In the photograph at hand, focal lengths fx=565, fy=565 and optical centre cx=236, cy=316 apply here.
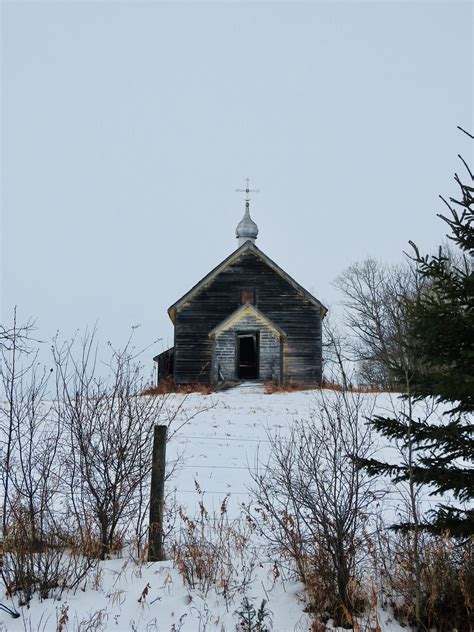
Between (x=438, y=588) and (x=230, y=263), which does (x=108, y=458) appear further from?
(x=230, y=263)

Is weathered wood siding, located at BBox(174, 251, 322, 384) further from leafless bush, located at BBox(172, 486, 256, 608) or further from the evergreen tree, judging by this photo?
the evergreen tree

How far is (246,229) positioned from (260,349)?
30.3 feet

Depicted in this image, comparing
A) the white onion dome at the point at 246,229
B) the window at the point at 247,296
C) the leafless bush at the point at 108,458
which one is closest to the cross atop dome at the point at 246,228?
the white onion dome at the point at 246,229

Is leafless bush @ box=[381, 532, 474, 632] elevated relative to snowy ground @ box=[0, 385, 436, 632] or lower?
elevated

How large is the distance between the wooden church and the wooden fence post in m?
15.9

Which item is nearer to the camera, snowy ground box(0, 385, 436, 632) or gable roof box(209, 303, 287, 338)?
snowy ground box(0, 385, 436, 632)

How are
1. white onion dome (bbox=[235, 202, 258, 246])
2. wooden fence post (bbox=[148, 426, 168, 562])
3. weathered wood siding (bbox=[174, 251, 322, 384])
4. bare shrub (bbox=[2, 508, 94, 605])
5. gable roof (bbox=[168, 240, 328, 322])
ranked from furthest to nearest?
white onion dome (bbox=[235, 202, 258, 246]), gable roof (bbox=[168, 240, 328, 322]), weathered wood siding (bbox=[174, 251, 322, 384]), wooden fence post (bbox=[148, 426, 168, 562]), bare shrub (bbox=[2, 508, 94, 605])

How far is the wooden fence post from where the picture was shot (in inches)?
254

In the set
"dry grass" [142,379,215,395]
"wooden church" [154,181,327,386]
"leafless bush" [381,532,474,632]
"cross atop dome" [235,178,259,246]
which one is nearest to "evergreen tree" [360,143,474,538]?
"leafless bush" [381,532,474,632]

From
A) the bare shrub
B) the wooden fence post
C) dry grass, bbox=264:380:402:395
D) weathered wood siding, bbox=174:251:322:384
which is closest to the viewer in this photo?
the bare shrub

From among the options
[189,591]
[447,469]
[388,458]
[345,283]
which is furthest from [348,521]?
[345,283]

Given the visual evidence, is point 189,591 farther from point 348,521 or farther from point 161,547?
point 348,521

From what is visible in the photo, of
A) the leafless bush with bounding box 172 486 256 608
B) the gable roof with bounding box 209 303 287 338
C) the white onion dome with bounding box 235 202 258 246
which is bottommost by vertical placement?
the leafless bush with bounding box 172 486 256 608

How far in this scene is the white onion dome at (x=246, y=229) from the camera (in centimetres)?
2991
